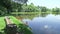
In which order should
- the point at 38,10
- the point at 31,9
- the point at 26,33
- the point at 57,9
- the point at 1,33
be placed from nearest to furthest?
the point at 1,33 → the point at 26,33 → the point at 31,9 → the point at 38,10 → the point at 57,9

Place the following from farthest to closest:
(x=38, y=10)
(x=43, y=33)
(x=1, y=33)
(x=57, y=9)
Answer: (x=57, y=9) → (x=38, y=10) → (x=43, y=33) → (x=1, y=33)

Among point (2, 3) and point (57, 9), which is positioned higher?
point (2, 3)

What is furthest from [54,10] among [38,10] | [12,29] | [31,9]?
[12,29]

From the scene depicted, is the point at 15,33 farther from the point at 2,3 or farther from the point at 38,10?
the point at 38,10

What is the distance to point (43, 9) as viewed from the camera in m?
118

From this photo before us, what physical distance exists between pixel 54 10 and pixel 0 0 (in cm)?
11551

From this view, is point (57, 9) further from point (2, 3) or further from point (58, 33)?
point (2, 3)

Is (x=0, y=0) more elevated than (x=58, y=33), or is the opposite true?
(x=0, y=0)

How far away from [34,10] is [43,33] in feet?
285

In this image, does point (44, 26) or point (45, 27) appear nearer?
point (45, 27)

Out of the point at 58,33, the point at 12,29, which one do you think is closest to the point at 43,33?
the point at 58,33

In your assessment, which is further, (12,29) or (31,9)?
(31,9)

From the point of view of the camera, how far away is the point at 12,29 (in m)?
12.4

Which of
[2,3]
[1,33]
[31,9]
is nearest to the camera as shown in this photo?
[2,3]
